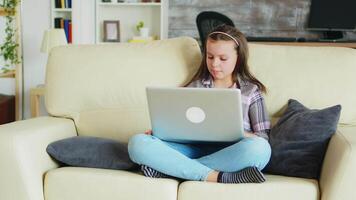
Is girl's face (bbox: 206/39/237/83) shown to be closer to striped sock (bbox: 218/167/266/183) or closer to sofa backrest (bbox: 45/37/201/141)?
sofa backrest (bbox: 45/37/201/141)

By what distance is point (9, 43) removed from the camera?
11.6 ft

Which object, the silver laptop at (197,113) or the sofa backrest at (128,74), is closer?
the silver laptop at (197,113)

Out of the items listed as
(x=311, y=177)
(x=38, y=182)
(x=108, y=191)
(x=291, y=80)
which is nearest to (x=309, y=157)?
(x=311, y=177)

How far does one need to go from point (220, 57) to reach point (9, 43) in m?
2.49

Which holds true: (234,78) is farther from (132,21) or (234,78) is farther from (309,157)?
(132,21)

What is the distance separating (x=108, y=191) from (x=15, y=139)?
370 mm

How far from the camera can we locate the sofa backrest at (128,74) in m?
1.79

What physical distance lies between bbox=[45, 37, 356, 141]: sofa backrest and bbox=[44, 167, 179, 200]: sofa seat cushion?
1.32 feet

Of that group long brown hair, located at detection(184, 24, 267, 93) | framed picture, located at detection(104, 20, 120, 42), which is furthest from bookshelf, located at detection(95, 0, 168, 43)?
long brown hair, located at detection(184, 24, 267, 93)

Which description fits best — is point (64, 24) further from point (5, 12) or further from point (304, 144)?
point (304, 144)

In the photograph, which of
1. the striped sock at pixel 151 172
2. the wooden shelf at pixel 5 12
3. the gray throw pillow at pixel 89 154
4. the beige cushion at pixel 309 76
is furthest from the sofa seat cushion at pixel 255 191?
the wooden shelf at pixel 5 12

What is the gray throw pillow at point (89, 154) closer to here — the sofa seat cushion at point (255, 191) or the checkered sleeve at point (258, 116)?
the sofa seat cushion at point (255, 191)

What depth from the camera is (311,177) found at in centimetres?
144

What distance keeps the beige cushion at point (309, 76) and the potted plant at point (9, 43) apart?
246 centimetres
